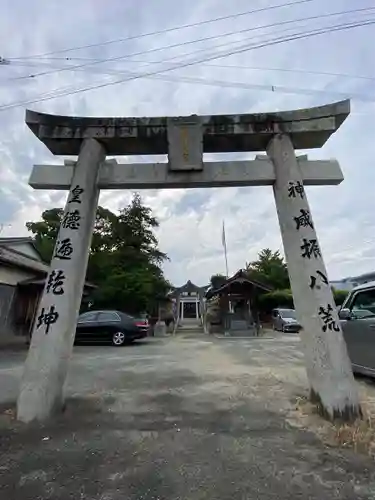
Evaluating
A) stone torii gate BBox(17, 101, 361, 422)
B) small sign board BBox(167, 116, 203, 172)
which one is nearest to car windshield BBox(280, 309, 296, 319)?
stone torii gate BBox(17, 101, 361, 422)

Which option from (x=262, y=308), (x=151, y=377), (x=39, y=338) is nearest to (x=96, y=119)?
(x=39, y=338)

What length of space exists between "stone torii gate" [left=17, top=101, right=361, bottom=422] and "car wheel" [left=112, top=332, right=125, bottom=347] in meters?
9.96

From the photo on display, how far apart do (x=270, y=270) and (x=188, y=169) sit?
3125 cm

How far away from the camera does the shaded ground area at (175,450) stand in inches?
111

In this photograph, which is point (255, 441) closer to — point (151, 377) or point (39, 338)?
point (39, 338)

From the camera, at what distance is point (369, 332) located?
6.02 m

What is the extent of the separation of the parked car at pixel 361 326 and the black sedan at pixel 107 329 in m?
9.87

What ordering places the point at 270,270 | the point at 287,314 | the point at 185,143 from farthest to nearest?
1. the point at 270,270
2. the point at 287,314
3. the point at 185,143

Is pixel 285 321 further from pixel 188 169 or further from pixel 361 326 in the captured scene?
pixel 188 169

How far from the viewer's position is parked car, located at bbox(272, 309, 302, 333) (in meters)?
22.3

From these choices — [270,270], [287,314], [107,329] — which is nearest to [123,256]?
[107,329]

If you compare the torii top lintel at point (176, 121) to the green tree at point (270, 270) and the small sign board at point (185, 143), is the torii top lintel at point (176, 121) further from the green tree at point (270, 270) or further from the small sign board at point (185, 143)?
the green tree at point (270, 270)

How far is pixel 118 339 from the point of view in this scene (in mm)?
14938

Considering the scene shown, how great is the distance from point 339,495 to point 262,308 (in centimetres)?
2695
